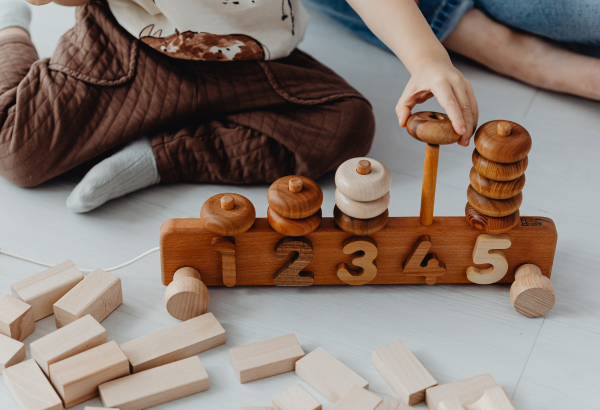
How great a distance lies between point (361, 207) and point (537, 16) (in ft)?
2.64

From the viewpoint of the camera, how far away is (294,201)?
77cm

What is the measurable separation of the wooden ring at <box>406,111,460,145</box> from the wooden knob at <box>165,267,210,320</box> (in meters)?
0.35

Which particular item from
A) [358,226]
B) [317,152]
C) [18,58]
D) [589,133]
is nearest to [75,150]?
[18,58]

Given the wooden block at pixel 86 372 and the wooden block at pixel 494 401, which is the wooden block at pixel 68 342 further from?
the wooden block at pixel 494 401

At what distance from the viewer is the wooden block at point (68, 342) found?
0.73 m

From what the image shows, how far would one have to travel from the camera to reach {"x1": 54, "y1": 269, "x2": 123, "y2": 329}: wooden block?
0.79 m

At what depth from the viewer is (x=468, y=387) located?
0.73m

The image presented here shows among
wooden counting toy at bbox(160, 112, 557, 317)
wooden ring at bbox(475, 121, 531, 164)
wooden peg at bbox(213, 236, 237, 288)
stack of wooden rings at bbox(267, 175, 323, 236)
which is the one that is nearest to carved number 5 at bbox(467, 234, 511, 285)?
wooden counting toy at bbox(160, 112, 557, 317)

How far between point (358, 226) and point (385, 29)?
1.03ft

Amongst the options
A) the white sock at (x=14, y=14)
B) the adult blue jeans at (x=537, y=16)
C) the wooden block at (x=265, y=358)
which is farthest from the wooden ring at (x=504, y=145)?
the white sock at (x=14, y=14)

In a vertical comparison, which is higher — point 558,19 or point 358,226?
point 558,19

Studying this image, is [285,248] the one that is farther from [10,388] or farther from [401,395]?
[10,388]

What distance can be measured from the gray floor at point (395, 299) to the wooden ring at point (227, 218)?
128 mm

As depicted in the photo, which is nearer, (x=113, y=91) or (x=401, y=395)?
(x=401, y=395)
